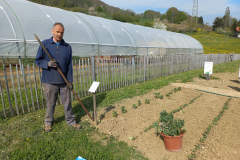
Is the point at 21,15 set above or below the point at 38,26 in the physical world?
above

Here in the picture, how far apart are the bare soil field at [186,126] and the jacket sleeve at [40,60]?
1678mm

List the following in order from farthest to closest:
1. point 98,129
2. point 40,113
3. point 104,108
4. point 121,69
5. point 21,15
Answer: point 21,15, point 121,69, point 104,108, point 40,113, point 98,129

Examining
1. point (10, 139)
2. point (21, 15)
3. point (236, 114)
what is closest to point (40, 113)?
point (10, 139)

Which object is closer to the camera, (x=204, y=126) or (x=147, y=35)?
(x=204, y=126)

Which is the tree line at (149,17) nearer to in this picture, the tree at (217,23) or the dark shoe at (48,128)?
the tree at (217,23)

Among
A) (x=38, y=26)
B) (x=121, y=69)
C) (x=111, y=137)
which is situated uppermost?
(x=38, y=26)

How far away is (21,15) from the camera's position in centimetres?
784

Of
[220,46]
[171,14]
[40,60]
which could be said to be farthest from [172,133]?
[171,14]

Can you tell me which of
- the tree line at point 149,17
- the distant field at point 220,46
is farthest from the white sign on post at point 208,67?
the tree line at point 149,17

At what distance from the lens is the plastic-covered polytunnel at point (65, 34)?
714cm

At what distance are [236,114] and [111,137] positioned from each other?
3.47m

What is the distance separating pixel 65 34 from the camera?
8.86 metres

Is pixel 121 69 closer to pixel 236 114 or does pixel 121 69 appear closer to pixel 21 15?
pixel 236 114

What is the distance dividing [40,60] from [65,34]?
20.8 feet
